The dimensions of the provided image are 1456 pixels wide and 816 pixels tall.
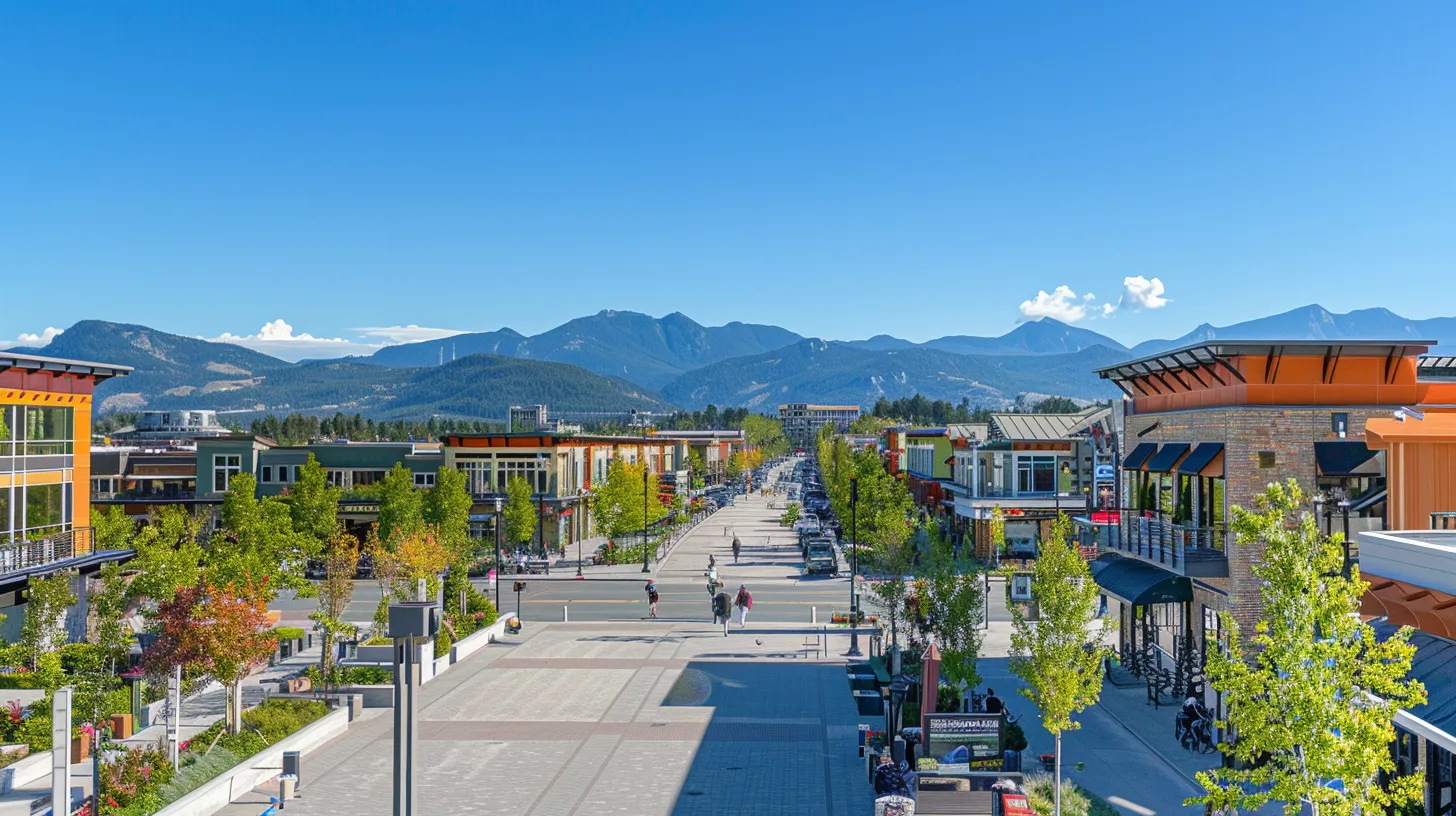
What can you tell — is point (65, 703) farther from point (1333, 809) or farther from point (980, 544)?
point (980, 544)

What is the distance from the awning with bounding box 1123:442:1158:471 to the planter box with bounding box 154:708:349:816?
21.2 meters

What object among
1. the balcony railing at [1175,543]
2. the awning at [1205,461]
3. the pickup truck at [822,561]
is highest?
the awning at [1205,461]

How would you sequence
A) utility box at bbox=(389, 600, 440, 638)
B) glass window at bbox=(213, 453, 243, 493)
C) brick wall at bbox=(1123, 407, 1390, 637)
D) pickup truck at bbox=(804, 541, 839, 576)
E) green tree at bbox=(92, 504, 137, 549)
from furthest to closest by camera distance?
glass window at bbox=(213, 453, 243, 493) → pickup truck at bbox=(804, 541, 839, 576) → green tree at bbox=(92, 504, 137, 549) → brick wall at bbox=(1123, 407, 1390, 637) → utility box at bbox=(389, 600, 440, 638)

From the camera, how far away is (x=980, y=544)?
6900 centimetres

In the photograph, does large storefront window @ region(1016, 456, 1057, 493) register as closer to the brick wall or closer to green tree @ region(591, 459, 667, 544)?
green tree @ region(591, 459, 667, 544)

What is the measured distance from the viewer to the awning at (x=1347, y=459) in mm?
25391

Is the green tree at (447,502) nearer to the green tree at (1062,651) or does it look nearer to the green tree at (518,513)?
the green tree at (518,513)

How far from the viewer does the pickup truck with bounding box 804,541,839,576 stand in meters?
61.9

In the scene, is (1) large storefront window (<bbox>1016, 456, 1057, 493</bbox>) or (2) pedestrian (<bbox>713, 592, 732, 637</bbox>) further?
(1) large storefront window (<bbox>1016, 456, 1057, 493</bbox>)

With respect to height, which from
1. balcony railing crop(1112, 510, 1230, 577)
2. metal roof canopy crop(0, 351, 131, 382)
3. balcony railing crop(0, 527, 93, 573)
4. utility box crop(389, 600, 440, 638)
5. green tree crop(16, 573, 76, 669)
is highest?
metal roof canopy crop(0, 351, 131, 382)

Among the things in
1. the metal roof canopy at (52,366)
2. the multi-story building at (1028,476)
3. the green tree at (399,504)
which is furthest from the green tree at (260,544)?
the multi-story building at (1028,476)

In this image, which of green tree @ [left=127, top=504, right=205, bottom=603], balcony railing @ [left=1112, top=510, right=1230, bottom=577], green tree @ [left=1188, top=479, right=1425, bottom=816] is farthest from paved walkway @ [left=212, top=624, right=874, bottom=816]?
green tree @ [left=1188, top=479, right=1425, bottom=816]

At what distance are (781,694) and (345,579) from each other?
12392 millimetres

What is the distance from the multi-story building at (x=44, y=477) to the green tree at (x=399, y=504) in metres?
20.0
